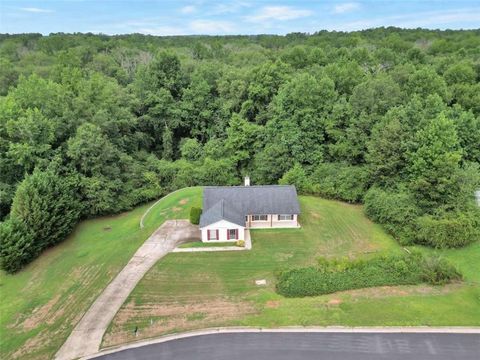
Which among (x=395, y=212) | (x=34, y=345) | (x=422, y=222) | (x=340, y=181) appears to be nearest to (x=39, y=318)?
(x=34, y=345)

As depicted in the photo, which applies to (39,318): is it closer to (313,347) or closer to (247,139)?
(313,347)

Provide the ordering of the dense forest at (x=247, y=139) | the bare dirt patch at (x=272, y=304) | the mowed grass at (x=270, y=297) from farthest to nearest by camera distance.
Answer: the dense forest at (x=247, y=139), the bare dirt patch at (x=272, y=304), the mowed grass at (x=270, y=297)

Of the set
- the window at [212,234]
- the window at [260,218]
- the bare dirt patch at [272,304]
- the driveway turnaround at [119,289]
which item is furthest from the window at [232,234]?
the bare dirt patch at [272,304]

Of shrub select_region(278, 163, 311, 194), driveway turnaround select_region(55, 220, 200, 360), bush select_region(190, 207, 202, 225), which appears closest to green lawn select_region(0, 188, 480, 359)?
driveway turnaround select_region(55, 220, 200, 360)

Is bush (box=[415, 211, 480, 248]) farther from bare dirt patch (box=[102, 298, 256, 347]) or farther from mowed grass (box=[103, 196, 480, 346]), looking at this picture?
bare dirt patch (box=[102, 298, 256, 347])

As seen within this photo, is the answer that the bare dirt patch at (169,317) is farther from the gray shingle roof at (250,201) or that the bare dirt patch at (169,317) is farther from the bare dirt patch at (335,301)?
the gray shingle roof at (250,201)

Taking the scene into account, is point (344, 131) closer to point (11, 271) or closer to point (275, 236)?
point (275, 236)

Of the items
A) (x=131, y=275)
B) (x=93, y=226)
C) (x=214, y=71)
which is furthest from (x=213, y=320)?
(x=214, y=71)
